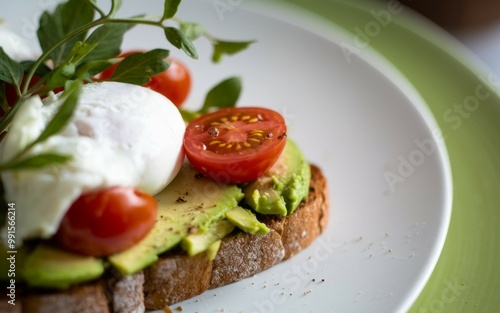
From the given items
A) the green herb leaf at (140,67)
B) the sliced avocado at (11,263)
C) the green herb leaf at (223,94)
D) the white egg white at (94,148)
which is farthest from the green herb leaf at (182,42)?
the sliced avocado at (11,263)

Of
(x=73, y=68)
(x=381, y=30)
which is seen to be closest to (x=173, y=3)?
(x=73, y=68)

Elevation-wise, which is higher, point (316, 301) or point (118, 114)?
point (118, 114)

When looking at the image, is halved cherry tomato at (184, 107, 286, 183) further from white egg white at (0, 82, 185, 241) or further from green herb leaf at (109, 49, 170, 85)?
green herb leaf at (109, 49, 170, 85)

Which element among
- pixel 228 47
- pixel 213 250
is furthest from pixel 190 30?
pixel 213 250

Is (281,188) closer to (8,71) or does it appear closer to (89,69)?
(89,69)

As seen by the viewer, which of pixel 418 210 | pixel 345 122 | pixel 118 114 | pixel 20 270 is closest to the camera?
pixel 20 270

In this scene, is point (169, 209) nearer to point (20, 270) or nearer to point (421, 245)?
point (20, 270)
